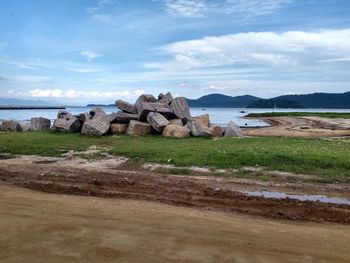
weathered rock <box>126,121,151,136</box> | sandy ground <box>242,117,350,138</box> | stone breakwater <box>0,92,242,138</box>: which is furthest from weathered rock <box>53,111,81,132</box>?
sandy ground <box>242,117,350,138</box>

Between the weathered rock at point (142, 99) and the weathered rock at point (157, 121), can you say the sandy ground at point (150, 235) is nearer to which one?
the weathered rock at point (157, 121)

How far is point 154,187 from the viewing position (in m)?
12.1

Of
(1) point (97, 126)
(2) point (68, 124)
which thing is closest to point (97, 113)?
(2) point (68, 124)

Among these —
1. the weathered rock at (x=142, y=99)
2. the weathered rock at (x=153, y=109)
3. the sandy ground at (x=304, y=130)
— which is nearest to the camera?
the weathered rock at (x=153, y=109)

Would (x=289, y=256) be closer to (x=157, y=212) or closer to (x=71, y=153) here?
(x=157, y=212)

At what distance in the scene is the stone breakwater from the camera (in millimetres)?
23656

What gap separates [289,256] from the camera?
21.9 ft

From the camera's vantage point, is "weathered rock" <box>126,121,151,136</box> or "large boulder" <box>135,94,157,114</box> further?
"large boulder" <box>135,94,157,114</box>

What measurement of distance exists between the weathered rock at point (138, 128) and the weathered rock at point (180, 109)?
116 inches

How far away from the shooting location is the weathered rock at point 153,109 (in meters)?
25.0

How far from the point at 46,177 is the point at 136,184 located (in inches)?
114

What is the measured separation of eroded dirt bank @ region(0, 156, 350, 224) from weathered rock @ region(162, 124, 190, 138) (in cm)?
719

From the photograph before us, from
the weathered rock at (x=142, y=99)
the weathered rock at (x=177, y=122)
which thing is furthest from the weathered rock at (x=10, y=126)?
the weathered rock at (x=177, y=122)

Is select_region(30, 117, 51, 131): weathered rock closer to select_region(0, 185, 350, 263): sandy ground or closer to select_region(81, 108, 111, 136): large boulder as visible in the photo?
select_region(81, 108, 111, 136): large boulder
